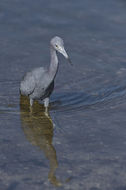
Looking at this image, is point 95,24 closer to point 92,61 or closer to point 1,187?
point 92,61

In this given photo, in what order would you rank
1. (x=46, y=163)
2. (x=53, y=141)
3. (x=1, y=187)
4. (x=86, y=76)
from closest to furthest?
(x=1, y=187)
(x=46, y=163)
(x=53, y=141)
(x=86, y=76)

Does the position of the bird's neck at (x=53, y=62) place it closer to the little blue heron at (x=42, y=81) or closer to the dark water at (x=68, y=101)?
the little blue heron at (x=42, y=81)

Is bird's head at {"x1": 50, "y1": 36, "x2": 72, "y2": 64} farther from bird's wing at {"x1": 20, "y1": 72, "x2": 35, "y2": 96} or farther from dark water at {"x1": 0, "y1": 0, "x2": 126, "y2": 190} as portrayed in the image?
dark water at {"x1": 0, "y1": 0, "x2": 126, "y2": 190}

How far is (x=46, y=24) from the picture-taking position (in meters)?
11.6

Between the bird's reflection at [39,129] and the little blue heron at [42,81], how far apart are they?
0.19m

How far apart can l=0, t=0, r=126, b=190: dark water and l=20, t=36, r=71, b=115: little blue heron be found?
32cm

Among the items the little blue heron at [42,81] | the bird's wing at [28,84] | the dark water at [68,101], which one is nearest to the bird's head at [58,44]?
the little blue heron at [42,81]

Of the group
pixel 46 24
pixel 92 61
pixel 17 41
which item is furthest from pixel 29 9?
pixel 92 61

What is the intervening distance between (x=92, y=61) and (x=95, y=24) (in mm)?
1736

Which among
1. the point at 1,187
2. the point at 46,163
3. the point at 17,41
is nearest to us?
the point at 1,187

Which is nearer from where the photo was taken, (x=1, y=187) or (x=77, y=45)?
(x=1, y=187)

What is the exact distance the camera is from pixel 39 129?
26.5 ft

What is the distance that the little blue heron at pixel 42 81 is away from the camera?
790 centimetres

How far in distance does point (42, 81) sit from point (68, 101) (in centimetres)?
90
